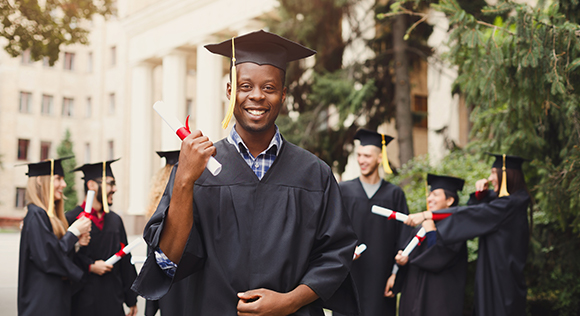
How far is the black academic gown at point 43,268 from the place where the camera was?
5.28m

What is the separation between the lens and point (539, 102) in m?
5.75

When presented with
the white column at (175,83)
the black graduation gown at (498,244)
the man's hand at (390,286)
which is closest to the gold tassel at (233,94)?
the black graduation gown at (498,244)

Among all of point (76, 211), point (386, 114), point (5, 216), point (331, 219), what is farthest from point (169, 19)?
point (331, 219)

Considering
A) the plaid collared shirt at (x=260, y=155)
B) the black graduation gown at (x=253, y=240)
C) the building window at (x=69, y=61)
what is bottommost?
the black graduation gown at (x=253, y=240)

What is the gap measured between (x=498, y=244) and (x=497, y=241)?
0.03 m

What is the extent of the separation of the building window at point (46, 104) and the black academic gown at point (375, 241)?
37120 millimetres

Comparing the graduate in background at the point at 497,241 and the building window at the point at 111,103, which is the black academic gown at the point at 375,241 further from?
the building window at the point at 111,103

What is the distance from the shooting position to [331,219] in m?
2.65

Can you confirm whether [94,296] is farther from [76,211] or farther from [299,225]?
[299,225]

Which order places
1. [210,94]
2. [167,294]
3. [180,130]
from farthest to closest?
[210,94] < [167,294] < [180,130]

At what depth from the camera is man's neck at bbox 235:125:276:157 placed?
270 centimetres

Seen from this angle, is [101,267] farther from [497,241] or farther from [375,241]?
[497,241]

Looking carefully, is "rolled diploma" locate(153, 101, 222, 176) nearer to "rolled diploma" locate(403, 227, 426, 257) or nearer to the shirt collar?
the shirt collar

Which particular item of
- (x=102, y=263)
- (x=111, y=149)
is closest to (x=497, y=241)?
(x=102, y=263)
